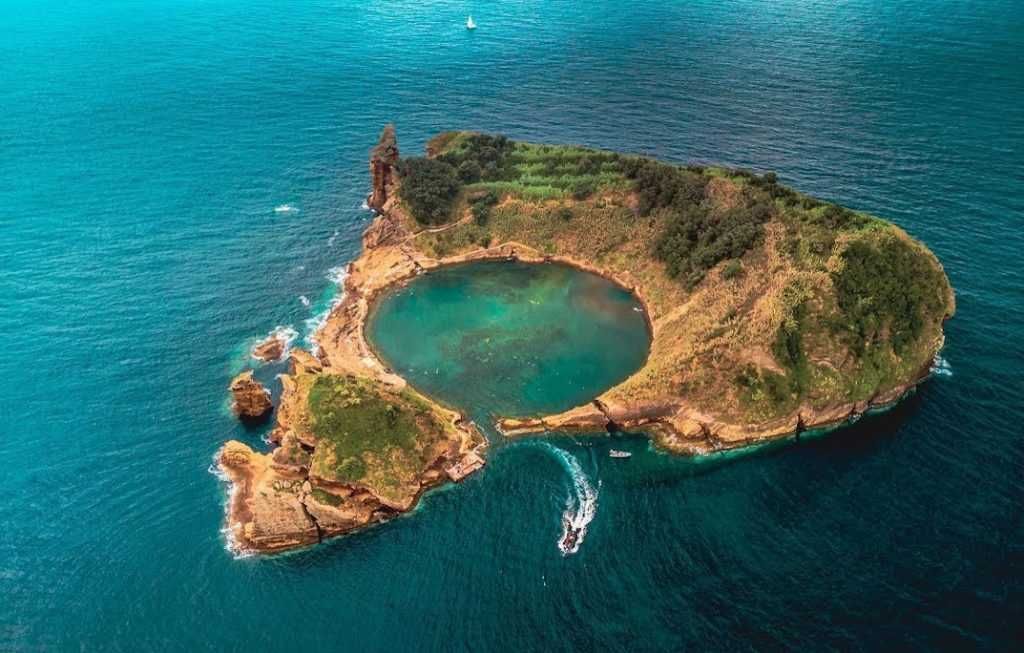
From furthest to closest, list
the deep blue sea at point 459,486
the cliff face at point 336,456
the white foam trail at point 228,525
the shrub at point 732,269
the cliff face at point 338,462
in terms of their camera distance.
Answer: the shrub at point 732,269 → the cliff face at point 336,456 → the cliff face at point 338,462 → the white foam trail at point 228,525 → the deep blue sea at point 459,486

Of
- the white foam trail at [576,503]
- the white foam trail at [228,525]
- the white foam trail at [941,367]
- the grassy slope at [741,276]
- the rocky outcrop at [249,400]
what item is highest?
the grassy slope at [741,276]

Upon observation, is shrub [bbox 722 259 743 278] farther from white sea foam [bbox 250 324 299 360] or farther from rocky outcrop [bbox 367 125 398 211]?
rocky outcrop [bbox 367 125 398 211]

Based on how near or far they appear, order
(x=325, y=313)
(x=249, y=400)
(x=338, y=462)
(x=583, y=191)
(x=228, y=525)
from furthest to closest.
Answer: (x=583, y=191), (x=325, y=313), (x=249, y=400), (x=338, y=462), (x=228, y=525)

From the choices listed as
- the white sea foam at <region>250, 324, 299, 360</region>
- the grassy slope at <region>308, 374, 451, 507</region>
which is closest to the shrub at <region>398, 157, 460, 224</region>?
the white sea foam at <region>250, 324, 299, 360</region>

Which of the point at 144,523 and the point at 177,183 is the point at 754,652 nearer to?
the point at 144,523

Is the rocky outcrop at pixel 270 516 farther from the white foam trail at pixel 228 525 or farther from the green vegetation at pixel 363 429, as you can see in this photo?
the green vegetation at pixel 363 429

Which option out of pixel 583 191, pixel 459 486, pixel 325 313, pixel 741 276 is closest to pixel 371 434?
pixel 459 486

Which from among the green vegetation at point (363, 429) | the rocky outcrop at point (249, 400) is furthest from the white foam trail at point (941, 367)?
the rocky outcrop at point (249, 400)

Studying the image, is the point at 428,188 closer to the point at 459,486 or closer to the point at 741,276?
the point at 741,276
